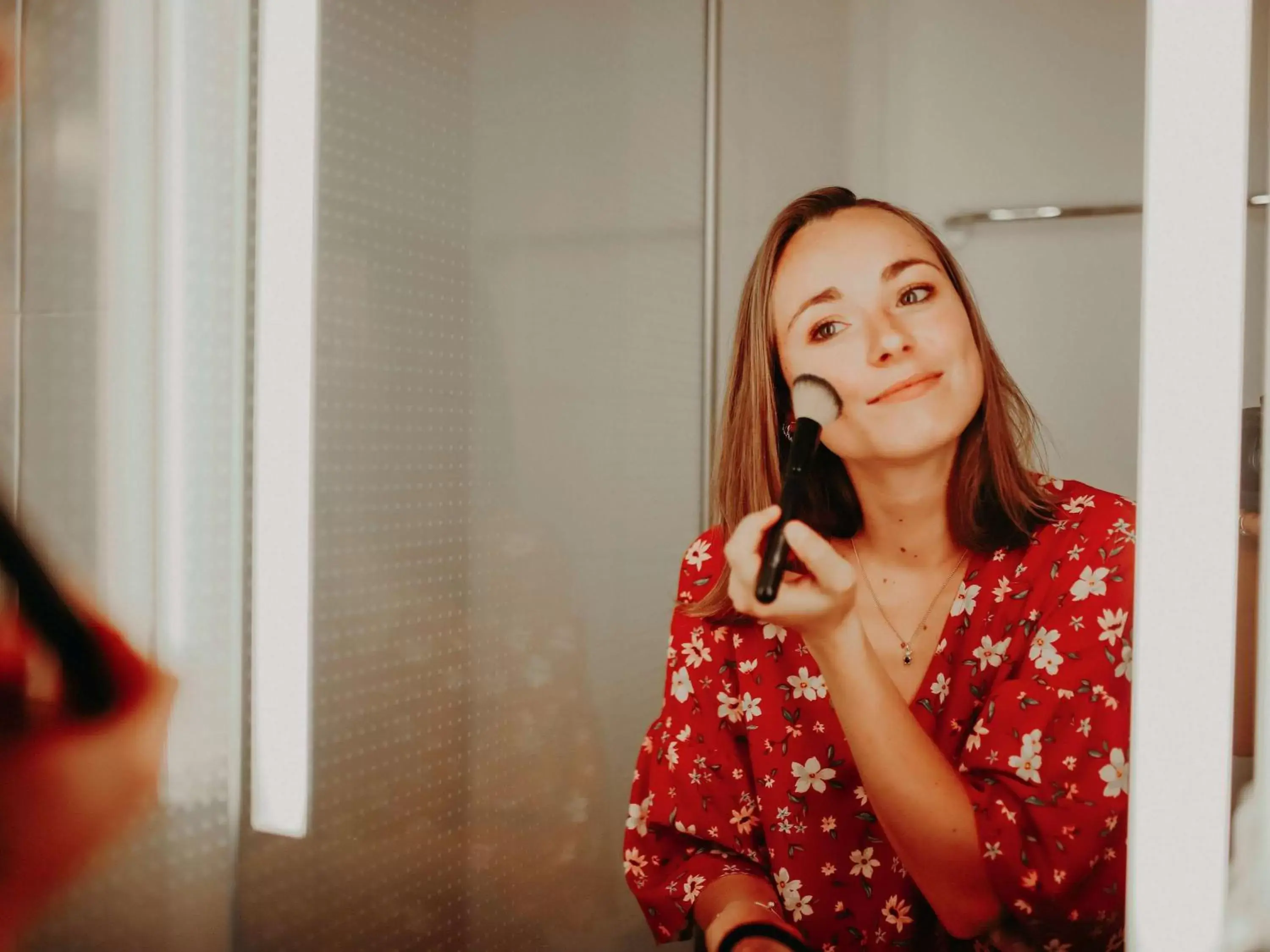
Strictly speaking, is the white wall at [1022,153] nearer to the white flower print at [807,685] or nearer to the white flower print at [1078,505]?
the white flower print at [1078,505]

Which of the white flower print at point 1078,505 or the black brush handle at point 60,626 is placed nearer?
the black brush handle at point 60,626

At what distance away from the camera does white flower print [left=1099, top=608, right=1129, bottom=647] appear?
71 centimetres

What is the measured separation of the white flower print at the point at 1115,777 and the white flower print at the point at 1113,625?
8 cm

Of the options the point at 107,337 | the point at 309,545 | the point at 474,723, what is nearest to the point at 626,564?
the point at 474,723

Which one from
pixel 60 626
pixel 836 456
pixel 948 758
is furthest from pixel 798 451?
pixel 60 626

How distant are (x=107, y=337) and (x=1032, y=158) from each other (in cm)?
70

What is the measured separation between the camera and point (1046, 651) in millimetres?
730

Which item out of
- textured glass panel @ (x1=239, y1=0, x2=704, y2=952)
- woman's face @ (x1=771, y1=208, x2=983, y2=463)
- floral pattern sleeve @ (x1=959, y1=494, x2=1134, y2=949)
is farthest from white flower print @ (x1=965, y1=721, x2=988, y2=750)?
textured glass panel @ (x1=239, y1=0, x2=704, y2=952)

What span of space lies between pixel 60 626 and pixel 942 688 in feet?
2.00

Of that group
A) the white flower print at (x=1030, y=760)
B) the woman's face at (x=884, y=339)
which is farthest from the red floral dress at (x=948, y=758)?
the woman's face at (x=884, y=339)

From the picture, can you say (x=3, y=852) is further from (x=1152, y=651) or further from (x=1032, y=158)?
(x=1032, y=158)

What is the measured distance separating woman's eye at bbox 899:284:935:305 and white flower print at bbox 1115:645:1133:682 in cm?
29

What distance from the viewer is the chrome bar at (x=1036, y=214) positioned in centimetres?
78

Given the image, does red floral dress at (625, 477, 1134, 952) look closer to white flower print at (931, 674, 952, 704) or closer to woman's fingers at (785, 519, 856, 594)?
white flower print at (931, 674, 952, 704)
